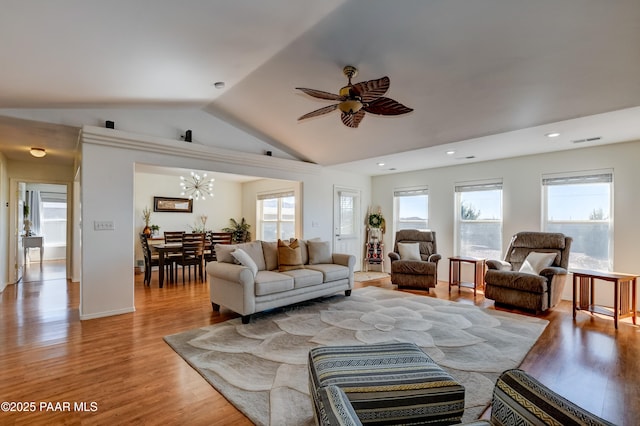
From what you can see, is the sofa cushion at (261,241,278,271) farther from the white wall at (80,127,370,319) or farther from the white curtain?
the white curtain

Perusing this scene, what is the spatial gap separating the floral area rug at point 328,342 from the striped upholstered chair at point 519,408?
3.15 ft

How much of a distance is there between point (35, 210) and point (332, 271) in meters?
9.71

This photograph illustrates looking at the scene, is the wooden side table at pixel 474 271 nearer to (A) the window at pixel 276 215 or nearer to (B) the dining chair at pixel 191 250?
(A) the window at pixel 276 215

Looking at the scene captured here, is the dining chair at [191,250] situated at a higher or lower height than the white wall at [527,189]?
lower

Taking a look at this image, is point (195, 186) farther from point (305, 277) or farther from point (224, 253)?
point (305, 277)

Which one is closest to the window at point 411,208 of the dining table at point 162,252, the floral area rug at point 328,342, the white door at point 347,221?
the white door at point 347,221

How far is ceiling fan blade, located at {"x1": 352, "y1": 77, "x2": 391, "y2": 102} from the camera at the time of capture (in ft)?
7.87

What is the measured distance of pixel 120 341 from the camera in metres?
3.12

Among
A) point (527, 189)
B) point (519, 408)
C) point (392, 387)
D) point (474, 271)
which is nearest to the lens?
point (519, 408)

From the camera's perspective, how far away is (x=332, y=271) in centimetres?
461

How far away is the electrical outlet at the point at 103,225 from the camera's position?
12.7 ft

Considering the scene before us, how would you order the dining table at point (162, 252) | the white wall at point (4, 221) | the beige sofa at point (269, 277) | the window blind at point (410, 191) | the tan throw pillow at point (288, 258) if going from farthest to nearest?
the window blind at point (410, 191) < the dining table at point (162, 252) < the white wall at point (4, 221) < the tan throw pillow at point (288, 258) < the beige sofa at point (269, 277)

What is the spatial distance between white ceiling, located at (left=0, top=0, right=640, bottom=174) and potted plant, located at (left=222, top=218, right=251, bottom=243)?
5.19 m

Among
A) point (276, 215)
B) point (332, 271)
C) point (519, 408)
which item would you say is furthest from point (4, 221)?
point (519, 408)
